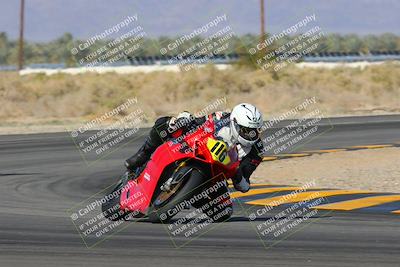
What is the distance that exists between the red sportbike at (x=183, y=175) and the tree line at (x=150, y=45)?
82.6 m

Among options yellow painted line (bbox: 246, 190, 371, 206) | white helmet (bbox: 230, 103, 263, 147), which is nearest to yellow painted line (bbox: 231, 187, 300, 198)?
yellow painted line (bbox: 246, 190, 371, 206)

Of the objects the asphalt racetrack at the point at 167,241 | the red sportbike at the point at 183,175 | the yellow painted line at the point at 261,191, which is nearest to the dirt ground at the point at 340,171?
the yellow painted line at the point at 261,191

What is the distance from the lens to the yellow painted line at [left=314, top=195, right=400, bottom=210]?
14.0 meters

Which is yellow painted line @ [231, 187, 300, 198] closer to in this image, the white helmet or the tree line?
the white helmet

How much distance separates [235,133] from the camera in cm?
1141

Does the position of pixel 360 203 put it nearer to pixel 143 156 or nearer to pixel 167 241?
pixel 143 156

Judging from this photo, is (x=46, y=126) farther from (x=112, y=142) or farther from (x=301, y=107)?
(x=301, y=107)

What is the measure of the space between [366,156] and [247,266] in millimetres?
13095

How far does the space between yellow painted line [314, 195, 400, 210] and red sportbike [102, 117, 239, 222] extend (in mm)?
2671

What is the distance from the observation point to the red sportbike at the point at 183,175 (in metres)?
11.4

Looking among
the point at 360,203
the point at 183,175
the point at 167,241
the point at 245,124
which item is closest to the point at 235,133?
the point at 245,124

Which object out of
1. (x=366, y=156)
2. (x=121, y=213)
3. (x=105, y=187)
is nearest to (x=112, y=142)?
(x=366, y=156)

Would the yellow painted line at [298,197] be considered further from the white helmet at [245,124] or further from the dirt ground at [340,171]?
the white helmet at [245,124]

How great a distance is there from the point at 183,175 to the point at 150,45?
331 feet
